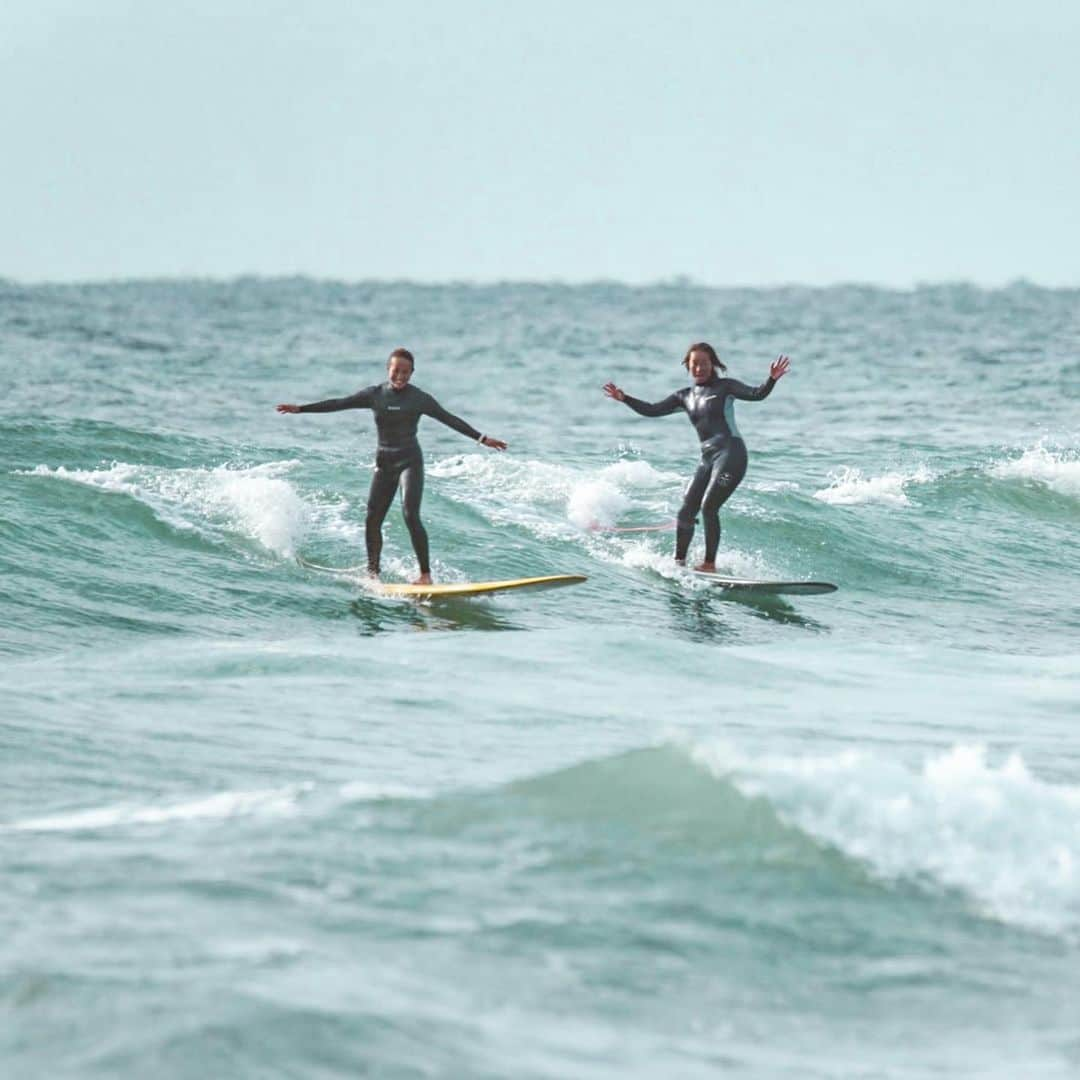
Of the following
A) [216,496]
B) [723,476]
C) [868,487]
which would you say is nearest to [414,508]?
[723,476]

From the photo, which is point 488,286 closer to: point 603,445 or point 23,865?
point 603,445

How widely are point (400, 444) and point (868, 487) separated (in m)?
8.77

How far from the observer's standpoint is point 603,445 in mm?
25047

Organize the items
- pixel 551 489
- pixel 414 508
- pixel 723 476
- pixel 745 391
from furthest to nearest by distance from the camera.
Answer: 1. pixel 551 489
2. pixel 723 476
3. pixel 745 391
4. pixel 414 508

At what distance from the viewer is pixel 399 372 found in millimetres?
13867

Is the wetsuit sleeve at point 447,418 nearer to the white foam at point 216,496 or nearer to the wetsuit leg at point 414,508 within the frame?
the wetsuit leg at point 414,508

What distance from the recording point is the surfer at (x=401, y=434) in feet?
45.7

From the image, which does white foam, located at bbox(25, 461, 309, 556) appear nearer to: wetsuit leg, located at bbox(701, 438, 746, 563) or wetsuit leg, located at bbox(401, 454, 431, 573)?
wetsuit leg, located at bbox(401, 454, 431, 573)

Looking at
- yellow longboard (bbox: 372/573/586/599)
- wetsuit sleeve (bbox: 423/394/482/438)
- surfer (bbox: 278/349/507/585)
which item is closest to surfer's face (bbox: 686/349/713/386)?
surfer (bbox: 278/349/507/585)

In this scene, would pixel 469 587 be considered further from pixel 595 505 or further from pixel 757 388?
pixel 595 505

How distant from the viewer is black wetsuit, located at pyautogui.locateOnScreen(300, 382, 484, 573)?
1402 centimetres

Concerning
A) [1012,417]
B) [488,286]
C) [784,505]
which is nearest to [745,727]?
[784,505]

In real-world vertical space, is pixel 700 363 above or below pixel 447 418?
above

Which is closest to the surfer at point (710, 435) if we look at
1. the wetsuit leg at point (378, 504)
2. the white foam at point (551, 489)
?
the wetsuit leg at point (378, 504)
